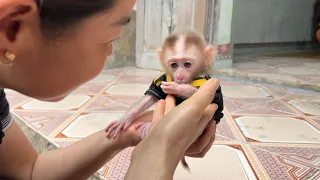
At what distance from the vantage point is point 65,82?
0.42 meters

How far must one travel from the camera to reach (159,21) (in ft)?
7.84

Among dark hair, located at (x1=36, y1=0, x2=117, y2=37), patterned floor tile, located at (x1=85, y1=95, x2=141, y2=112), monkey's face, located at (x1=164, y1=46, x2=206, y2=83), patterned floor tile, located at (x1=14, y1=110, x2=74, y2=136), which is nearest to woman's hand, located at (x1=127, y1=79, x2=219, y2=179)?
monkey's face, located at (x1=164, y1=46, x2=206, y2=83)

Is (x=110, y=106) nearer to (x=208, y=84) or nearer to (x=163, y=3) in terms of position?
(x=208, y=84)

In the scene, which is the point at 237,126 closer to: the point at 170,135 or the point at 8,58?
the point at 170,135

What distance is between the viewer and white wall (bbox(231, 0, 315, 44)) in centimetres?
360

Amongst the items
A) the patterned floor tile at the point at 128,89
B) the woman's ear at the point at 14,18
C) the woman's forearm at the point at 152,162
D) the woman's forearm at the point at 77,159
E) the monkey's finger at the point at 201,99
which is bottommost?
the patterned floor tile at the point at 128,89

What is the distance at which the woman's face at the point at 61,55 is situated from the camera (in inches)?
14.5

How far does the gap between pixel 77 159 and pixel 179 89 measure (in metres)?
0.26

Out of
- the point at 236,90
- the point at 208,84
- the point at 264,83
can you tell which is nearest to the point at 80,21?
the point at 208,84

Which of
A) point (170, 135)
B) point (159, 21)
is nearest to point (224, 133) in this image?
point (170, 135)

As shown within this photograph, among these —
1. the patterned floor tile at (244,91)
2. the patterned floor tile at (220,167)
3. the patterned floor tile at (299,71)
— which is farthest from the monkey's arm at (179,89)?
the patterned floor tile at (299,71)

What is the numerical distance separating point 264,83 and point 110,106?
1095 mm

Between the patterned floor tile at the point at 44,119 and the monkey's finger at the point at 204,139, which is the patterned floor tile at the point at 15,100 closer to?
the patterned floor tile at the point at 44,119

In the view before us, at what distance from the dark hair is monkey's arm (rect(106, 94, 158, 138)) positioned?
0.37 m
